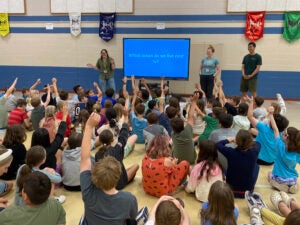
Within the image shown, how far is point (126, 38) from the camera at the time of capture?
28.9ft

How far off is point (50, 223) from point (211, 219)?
107 centimetres

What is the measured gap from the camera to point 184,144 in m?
3.79

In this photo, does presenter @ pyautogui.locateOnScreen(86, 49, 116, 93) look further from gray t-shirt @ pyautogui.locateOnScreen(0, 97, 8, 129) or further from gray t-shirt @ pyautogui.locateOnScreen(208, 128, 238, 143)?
gray t-shirt @ pyautogui.locateOnScreen(208, 128, 238, 143)

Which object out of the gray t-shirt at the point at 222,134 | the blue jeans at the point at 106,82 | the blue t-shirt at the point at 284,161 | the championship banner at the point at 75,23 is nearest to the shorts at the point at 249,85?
the blue jeans at the point at 106,82

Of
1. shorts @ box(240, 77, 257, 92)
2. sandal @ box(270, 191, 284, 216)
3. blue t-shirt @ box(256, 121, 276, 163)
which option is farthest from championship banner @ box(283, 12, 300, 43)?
sandal @ box(270, 191, 284, 216)

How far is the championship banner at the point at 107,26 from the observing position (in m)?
9.05

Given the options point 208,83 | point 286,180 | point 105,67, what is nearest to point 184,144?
point 286,180

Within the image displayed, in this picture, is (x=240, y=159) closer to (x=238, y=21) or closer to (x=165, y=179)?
(x=165, y=179)

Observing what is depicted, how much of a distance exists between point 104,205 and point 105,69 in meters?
6.40

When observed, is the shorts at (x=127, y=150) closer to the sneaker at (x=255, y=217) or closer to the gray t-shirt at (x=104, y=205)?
the sneaker at (x=255, y=217)

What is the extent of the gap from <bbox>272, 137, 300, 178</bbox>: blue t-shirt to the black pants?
416cm

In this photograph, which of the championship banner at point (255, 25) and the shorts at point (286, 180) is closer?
the shorts at point (286, 180)

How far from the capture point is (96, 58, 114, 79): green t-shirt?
26.6ft

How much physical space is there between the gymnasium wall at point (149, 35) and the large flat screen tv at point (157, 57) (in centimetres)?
40
